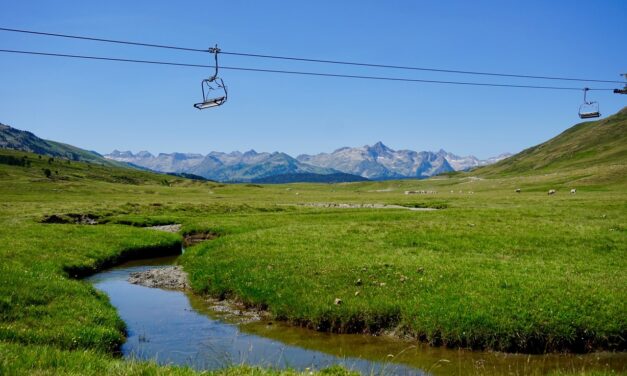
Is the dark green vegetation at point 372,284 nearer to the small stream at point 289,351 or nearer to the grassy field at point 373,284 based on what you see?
the grassy field at point 373,284

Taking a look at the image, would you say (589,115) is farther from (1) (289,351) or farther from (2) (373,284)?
(1) (289,351)

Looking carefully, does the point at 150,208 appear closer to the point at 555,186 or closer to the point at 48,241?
the point at 48,241

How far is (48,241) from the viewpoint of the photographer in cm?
3566

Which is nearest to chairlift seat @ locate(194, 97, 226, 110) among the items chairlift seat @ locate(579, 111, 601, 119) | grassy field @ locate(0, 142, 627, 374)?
grassy field @ locate(0, 142, 627, 374)

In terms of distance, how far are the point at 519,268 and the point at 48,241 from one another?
109 feet

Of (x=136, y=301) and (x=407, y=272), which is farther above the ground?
(x=407, y=272)

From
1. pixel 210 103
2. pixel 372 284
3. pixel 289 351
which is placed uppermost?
pixel 210 103

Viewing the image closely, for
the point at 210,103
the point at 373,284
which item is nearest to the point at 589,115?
the point at 373,284

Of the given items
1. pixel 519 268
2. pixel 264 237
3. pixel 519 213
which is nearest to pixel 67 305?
pixel 264 237

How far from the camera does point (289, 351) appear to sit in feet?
59.4

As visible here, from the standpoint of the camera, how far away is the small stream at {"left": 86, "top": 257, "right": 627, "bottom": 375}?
16078 millimetres

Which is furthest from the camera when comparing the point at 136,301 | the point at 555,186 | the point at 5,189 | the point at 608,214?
the point at 5,189

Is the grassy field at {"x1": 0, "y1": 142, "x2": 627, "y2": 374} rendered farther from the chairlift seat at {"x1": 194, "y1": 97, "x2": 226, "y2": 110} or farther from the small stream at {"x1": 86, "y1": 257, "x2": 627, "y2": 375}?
the chairlift seat at {"x1": 194, "y1": 97, "x2": 226, "y2": 110}

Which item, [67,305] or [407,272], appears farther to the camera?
[407,272]
